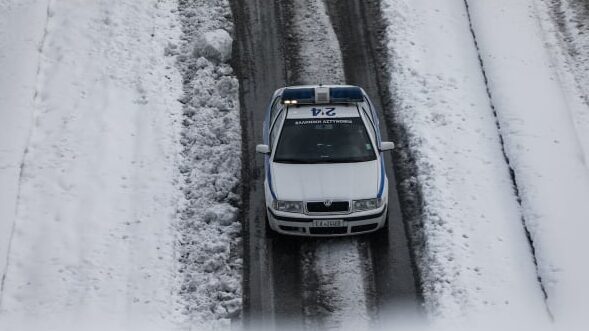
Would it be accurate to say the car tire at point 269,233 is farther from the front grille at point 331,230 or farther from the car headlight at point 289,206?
the front grille at point 331,230

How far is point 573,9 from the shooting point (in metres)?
20.4

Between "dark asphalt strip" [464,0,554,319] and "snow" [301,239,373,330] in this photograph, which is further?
"dark asphalt strip" [464,0,554,319]

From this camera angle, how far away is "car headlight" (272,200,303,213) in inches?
552

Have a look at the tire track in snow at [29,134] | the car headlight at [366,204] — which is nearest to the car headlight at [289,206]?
the car headlight at [366,204]

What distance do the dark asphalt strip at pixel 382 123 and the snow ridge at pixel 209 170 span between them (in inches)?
92.0

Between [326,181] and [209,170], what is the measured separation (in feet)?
9.42

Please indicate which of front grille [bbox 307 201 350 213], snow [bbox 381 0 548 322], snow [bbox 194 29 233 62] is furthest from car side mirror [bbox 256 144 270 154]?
snow [bbox 194 29 233 62]

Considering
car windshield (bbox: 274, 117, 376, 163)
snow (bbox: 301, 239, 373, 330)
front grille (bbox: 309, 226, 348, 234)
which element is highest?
car windshield (bbox: 274, 117, 376, 163)

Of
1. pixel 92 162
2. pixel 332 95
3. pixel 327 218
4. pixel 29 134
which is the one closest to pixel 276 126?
pixel 332 95

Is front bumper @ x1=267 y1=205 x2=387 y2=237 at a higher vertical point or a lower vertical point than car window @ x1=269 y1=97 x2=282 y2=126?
lower

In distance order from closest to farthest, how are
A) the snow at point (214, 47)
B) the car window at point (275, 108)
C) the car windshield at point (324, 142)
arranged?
the car windshield at point (324, 142) → the car window at point (275, 108) → the snow at point (214, 47)

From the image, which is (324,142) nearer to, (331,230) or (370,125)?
(370,125)

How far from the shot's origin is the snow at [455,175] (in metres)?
13.9

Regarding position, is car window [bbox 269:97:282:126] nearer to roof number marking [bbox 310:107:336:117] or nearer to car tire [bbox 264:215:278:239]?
roof number marking [bbox 310:107:336:117]
